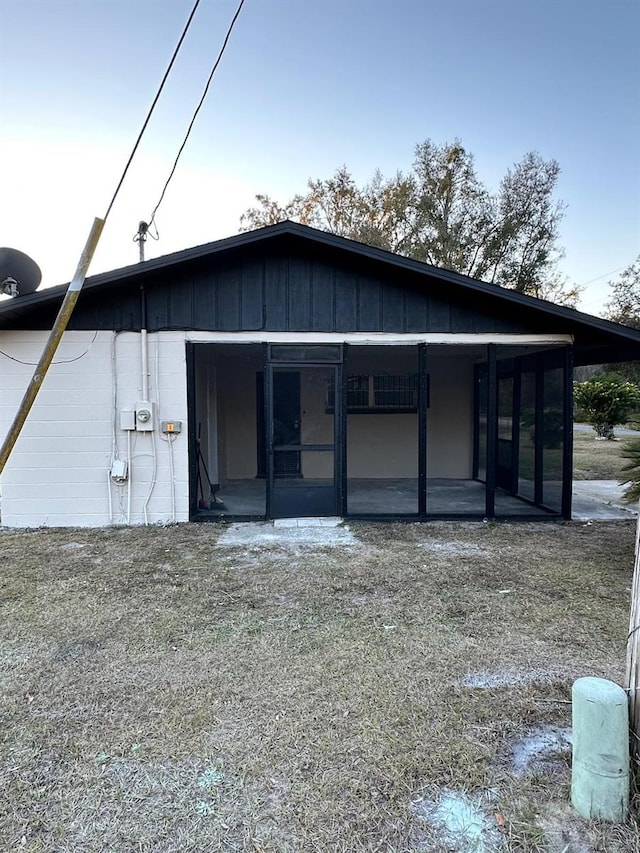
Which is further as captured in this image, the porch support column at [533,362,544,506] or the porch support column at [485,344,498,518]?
the porch support column at [533,362,544,506]

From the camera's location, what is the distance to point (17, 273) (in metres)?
5.77

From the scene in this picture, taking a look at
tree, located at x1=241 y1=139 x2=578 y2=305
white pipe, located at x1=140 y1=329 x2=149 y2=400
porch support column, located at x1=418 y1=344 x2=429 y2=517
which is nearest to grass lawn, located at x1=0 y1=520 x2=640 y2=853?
porch support column, located at x1=418 y1=344 x2=429 y2=517

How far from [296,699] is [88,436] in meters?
4.70

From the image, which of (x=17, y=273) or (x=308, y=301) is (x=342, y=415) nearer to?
(x=308, y=301)

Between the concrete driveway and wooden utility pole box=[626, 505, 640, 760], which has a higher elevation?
wooden utility pole box=[626, 505, 640, 760]

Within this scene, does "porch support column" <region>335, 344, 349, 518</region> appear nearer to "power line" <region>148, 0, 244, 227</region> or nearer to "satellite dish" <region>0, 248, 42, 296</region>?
"power line" <region>148, 0, 244, 227</region>

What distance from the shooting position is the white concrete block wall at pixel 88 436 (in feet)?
20.3

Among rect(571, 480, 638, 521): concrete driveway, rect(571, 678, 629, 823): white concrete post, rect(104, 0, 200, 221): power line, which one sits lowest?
rect(571, 480, 638, 521): concrete driveway

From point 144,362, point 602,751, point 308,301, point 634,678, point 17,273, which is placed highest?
point 17,273

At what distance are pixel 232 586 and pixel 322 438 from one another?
261 centimetres

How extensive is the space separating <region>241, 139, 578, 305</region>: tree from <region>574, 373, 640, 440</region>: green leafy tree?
348cm

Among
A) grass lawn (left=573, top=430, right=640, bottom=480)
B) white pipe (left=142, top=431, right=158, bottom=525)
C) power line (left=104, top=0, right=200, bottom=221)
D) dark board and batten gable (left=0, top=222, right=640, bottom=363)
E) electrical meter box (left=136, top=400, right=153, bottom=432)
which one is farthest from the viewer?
grass lawn (left=573, top=430, right=640, bottom=480)

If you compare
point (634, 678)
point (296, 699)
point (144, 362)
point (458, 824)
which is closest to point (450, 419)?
point (144, 362)

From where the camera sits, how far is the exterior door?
6.42m
